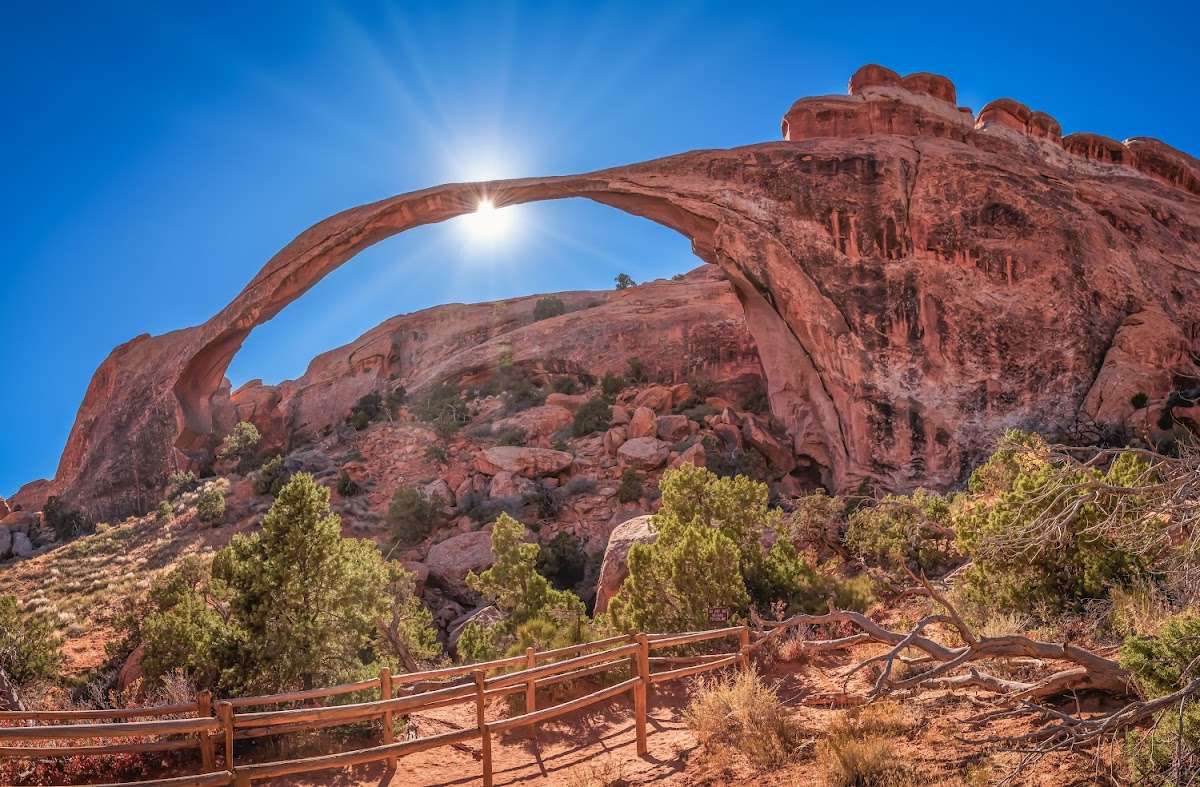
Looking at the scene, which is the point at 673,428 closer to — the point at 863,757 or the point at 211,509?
A: the point at 211,509

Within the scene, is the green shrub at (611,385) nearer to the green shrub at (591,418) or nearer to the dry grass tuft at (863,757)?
the green shrub at (591,418)

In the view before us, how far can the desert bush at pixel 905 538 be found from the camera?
1106 centimetres

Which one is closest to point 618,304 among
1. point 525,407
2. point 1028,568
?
point 525,407

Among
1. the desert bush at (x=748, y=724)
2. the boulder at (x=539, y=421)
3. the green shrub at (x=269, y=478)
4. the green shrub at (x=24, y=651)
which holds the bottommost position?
the desert bush at (x=748, y=724)

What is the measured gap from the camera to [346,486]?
21328 millimetres

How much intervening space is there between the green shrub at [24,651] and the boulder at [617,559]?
8.34 meters

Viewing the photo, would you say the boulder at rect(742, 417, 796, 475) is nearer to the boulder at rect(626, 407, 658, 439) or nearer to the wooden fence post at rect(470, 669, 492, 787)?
the boulder at rect(626, 407, 658, 439)

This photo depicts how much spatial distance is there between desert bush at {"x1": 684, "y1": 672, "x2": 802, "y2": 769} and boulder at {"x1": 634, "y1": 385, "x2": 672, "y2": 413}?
60.4 ft

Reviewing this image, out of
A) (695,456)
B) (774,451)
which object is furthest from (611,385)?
(695,456)

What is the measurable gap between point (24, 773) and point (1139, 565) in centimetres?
1033

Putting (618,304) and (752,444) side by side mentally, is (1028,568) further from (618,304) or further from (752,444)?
(618,304)

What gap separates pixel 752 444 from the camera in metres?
20.7

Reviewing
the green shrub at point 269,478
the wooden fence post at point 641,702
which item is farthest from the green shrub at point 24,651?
the green shrub at point 269,478

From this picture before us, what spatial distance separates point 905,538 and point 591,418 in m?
13.5
